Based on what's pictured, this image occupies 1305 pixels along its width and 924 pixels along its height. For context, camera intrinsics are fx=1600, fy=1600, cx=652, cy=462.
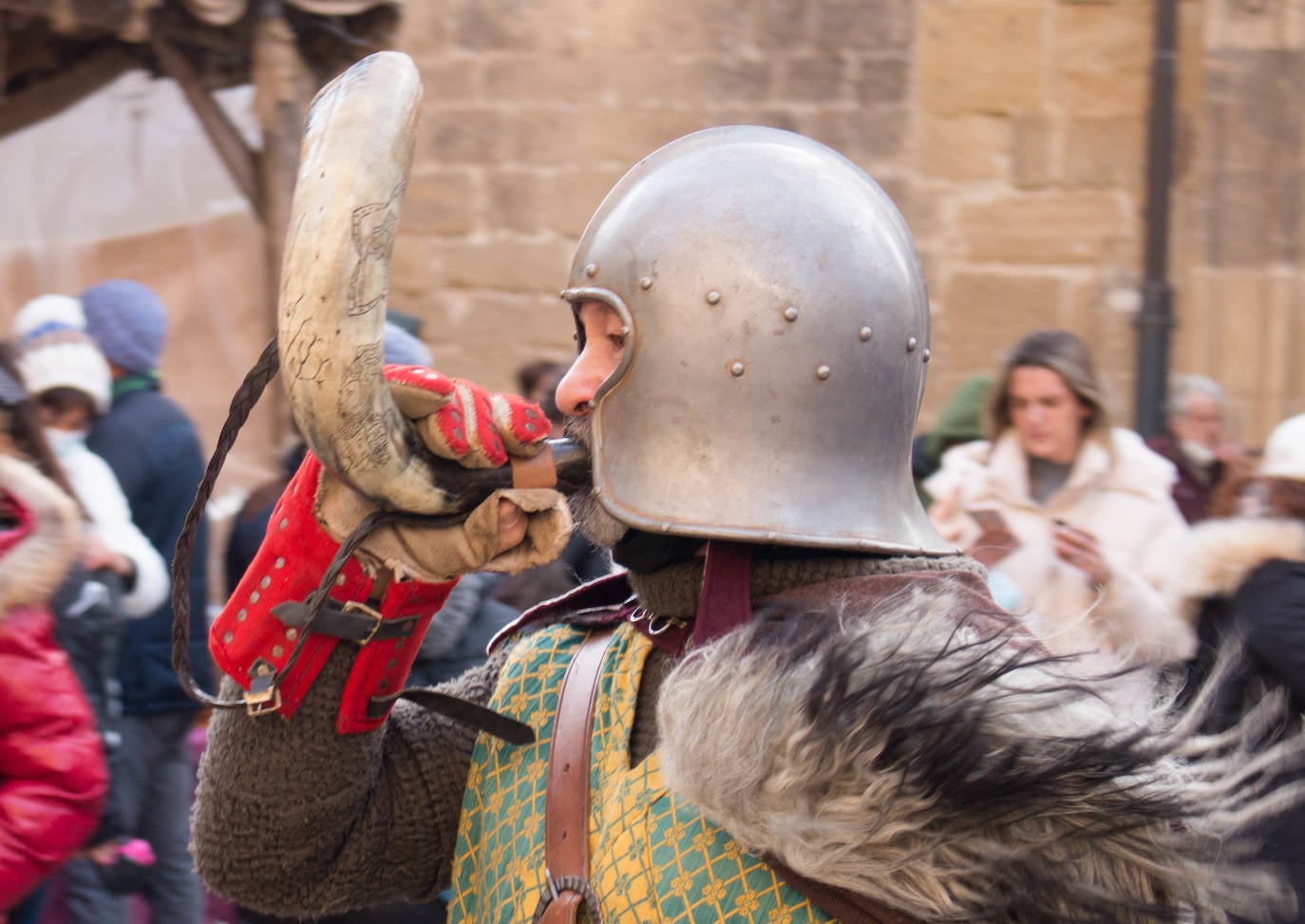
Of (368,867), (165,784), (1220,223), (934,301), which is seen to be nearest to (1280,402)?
(1220,223)

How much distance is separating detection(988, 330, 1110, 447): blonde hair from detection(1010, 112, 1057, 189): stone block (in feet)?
9.82

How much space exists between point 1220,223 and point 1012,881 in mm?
5819

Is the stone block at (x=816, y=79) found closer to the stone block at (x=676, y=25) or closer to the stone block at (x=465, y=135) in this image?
the stone block at (x=676, y=25)

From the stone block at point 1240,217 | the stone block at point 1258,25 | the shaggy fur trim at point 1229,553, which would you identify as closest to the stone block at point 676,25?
the stone block at point 1258,25

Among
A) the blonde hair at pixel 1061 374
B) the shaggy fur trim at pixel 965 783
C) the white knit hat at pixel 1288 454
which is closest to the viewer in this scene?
the shaggy fur trim at pixel 965 783

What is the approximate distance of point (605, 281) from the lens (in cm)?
169

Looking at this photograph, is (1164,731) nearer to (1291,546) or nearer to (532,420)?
(532,420)

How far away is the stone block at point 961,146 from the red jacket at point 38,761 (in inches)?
192

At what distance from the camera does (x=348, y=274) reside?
1.43m

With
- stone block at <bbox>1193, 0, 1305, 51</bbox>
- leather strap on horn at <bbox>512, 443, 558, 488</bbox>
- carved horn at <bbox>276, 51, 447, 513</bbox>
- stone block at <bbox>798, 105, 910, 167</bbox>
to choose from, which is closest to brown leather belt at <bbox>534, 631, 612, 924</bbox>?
leather strap on horn at <bbox>512, 443, 558, 488</bbox>

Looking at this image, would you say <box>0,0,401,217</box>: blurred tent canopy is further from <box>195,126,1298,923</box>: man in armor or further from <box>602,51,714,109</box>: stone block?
<box>195,126,1298,923</box>: man in armor

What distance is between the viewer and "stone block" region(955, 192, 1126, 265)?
6727 millimetres

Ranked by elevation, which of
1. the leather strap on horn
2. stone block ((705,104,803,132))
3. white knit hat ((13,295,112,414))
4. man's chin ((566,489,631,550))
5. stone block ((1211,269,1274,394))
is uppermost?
stone block ((705,104,803,132))

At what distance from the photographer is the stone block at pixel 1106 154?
669cm
